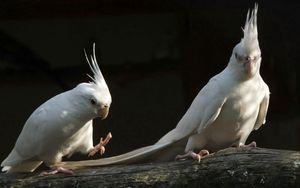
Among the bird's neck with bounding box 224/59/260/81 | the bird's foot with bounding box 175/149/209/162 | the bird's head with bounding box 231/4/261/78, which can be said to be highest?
the bird's head with bounding box 231/4/261/78

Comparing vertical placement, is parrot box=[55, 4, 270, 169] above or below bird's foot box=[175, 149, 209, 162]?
above

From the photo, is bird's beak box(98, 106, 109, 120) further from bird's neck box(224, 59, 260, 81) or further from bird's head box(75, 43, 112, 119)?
bird's neck box(224, 59, 260, 81)

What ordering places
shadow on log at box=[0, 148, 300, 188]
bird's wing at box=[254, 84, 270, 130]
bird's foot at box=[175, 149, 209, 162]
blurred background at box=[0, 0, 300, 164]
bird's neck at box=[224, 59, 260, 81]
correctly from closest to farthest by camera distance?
shadow on log at box=[0, 148, 300, 188], bird's foot at box=[175, 149, 209, 162], bird's neck at box=[224, 59, 260, 81], bird's wing at box=[254, 84, 270, 130], blurred background at box=[0, 0, 300, 164]

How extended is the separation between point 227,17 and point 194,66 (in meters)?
0.44

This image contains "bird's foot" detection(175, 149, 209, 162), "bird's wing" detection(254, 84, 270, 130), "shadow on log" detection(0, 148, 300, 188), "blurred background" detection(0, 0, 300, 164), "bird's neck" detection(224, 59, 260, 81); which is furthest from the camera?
"blurred background" detection(0, 0, 300, 164)

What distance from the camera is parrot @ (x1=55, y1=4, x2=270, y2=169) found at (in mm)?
3355

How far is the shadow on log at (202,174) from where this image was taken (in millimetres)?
3150

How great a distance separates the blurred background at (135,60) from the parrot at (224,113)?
6.09 feet

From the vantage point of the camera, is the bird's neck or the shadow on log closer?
the shadow on log

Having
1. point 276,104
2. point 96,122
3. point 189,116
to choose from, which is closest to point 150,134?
point 96,122

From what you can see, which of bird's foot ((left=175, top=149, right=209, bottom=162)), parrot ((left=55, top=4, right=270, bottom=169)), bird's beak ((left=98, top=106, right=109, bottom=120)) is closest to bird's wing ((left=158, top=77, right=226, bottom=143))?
parrot ((left=55, top=4, right=270, bottom=169))

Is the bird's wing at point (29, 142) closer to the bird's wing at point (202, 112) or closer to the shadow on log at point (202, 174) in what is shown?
the shadow on log at point (202, 174)

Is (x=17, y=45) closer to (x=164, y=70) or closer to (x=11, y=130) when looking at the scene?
(x=11, y=130)

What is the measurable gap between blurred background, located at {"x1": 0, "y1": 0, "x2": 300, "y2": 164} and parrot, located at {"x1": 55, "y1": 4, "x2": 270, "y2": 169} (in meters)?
1.86
